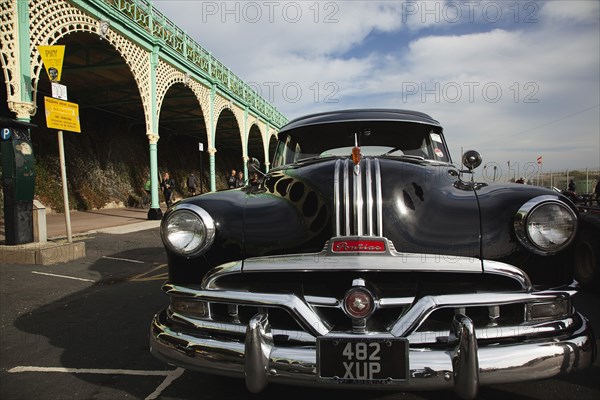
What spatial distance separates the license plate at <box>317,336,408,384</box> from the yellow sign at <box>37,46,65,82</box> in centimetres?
598

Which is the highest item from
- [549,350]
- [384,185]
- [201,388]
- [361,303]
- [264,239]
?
[384,185]

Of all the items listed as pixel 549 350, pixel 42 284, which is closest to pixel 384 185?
pixel 549 350

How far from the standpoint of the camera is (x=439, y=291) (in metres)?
1.64

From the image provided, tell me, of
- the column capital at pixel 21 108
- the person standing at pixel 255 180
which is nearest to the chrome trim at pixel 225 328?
the person standing at pixel 255 180

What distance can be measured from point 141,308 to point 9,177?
344cm

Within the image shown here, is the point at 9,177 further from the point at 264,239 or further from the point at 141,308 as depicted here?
the point at 264,239

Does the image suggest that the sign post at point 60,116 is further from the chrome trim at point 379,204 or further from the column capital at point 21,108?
the chrome trim at point 379,204

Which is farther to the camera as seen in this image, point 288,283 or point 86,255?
point 86,255

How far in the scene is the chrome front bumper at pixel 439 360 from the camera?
141cm

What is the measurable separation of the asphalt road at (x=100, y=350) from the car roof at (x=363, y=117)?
6.11 ft

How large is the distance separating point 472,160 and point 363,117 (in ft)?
2.80

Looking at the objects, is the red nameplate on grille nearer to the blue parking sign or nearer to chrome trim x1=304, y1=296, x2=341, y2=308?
chrome trim x1=304, y1=296, x2=341, y2=308

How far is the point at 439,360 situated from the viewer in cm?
143

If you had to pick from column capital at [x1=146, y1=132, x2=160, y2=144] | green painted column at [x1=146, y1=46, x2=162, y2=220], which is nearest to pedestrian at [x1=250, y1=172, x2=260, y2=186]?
green painted column at [x1=146, y1=46, x2=162, y2=220]
